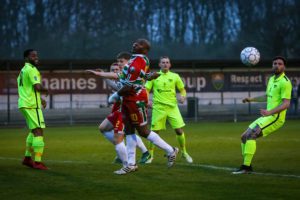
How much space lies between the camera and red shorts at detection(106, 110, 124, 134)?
11377 millimetres

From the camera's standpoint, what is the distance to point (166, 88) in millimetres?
15094

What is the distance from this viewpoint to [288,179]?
33.4ft

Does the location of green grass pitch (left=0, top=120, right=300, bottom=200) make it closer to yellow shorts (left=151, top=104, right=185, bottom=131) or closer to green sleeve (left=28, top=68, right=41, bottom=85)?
yellow shorts (left=151, top=104, right=185, bottom=131)

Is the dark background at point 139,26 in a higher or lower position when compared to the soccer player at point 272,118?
higher

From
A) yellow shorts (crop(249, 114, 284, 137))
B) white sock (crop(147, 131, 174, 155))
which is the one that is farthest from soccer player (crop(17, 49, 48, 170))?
yellow shorts (crop(249, 114, 284, 137))

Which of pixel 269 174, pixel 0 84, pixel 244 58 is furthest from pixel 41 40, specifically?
pixel 269 174

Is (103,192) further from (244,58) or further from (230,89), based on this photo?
(230,89)

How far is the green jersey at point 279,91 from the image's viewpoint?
11062 mm

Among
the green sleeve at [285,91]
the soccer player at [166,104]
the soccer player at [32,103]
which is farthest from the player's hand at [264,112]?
the soccer player at [32,103]

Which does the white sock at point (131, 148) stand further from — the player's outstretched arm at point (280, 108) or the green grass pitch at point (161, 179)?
the player's outstretched arm at point (280, 108)

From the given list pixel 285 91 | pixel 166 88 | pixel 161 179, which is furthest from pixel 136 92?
pixel 166 88

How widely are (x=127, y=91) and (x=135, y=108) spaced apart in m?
0.38

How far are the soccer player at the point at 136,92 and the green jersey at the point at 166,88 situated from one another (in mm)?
3735

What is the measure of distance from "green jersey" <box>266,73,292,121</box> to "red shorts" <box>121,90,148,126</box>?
2.37 meters
